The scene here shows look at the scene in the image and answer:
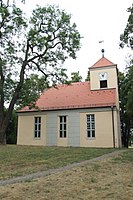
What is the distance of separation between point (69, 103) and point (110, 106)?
4.63 meters

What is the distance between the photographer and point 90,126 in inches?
982

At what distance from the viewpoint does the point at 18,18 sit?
21766 millimetres

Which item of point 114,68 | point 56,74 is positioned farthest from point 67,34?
point 114,68

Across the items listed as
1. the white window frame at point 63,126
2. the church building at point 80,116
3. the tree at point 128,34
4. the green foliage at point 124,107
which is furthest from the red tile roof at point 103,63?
the tree at point 128,34

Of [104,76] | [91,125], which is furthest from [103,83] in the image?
[91,125]

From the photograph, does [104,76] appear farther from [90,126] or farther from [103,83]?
[90,126]

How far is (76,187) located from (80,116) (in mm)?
18419

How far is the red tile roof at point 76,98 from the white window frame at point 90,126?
1.10 m

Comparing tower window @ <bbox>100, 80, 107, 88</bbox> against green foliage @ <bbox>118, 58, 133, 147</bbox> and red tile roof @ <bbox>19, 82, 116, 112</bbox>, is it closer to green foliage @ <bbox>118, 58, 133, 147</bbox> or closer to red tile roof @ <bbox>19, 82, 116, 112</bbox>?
red tile roof @ <bbox>19, 82, 116, 112</bbox>

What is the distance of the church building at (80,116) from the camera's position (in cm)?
2436

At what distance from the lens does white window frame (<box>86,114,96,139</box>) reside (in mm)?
24688

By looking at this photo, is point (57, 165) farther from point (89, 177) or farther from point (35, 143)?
point (35, 143)

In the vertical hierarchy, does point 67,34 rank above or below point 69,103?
above

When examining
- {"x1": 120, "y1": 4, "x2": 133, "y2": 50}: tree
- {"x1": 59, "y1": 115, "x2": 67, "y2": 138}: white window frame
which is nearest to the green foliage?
{"x1": 59, "y1": 115, "x2": 67, "y2": 138}: white window frame
